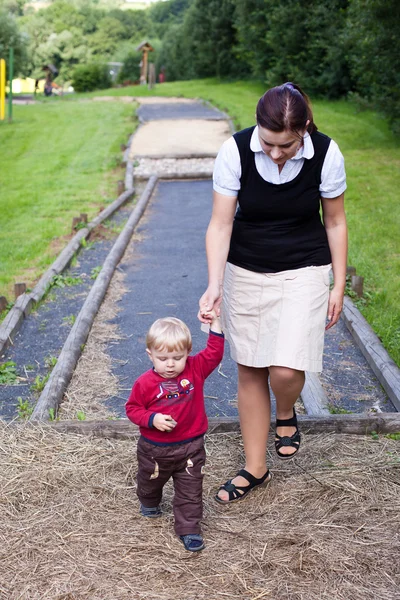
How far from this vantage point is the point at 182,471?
345 cm

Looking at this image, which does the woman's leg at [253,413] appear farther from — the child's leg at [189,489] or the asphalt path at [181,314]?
the asphalt path at [181,314]

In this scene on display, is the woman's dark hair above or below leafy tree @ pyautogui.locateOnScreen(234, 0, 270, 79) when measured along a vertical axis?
above

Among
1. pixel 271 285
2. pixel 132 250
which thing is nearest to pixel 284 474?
pixel 271 285

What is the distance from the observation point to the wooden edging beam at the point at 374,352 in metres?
5.20

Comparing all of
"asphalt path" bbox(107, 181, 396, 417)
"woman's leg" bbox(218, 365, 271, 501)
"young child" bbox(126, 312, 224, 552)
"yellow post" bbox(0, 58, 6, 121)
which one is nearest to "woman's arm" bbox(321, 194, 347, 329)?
"woman's leg" bbox(218, 365, 271, 501)

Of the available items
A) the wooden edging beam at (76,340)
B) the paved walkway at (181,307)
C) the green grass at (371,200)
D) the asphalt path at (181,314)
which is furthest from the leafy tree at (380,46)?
the wooden edging beam at (76,340)

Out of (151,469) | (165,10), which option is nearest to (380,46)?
(151,469)

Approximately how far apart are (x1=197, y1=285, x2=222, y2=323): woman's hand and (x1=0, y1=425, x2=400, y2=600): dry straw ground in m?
0.98

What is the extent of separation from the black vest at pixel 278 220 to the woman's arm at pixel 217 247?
7 cm

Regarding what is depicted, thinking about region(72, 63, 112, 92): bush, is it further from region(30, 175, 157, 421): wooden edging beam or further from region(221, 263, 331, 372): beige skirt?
region(221, 263, 331, 372): beige skirt

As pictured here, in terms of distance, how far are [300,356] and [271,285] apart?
0.35 m

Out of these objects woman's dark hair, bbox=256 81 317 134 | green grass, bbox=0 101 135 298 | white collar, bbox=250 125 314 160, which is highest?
woman's dark hair, bbox=256 81 317 134

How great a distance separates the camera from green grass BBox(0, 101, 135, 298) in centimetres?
1010

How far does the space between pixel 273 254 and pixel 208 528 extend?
1.29 m
